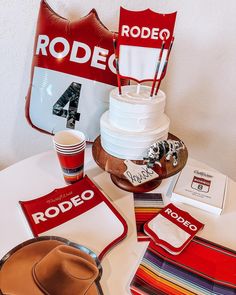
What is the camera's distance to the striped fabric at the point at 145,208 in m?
0.60

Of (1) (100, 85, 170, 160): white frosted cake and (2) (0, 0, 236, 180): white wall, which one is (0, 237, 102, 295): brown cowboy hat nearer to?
(1) (100, 85, 170, 160): white frosted cake

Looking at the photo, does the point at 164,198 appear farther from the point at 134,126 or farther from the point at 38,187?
the point at 38,187

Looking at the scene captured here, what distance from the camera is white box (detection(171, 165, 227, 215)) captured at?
2.17 feet

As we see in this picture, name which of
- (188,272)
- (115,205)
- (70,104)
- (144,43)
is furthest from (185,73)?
(188,272)

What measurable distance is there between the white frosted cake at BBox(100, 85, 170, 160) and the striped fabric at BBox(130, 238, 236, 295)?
0.77 ft

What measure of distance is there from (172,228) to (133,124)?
0.26 metres

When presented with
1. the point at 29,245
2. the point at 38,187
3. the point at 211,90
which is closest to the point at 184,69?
the point at 211,90

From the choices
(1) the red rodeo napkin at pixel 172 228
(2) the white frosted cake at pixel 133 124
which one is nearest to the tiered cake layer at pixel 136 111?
(2) the white frosted cake at pixel 133 124

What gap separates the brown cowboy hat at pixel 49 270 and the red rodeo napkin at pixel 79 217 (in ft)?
0.13

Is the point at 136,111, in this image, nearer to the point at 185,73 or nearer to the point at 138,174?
the point at 138,174

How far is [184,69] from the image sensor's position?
88 centimetres

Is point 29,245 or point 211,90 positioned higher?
point 211,90

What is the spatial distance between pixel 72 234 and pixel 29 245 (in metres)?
0.09

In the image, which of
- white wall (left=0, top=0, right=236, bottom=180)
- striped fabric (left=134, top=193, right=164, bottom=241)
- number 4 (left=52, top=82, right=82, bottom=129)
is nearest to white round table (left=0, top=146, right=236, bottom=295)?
striped fabric (left=134, top=193, right=164, bottom=241)
